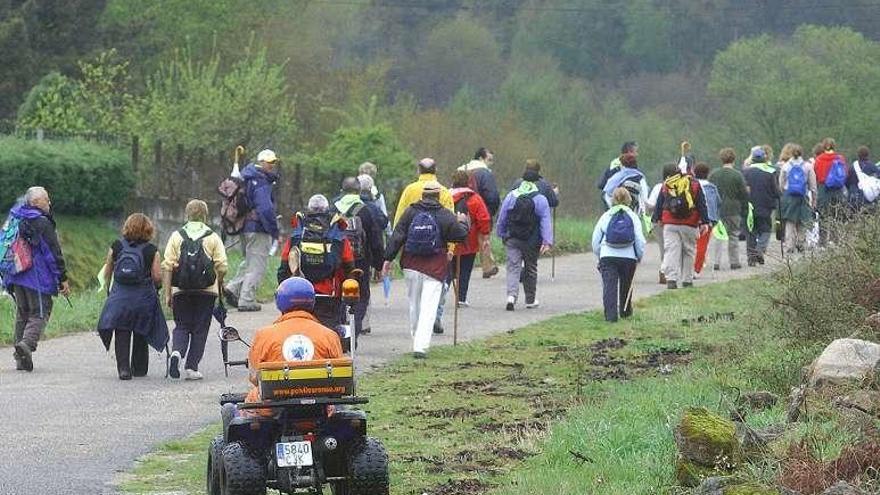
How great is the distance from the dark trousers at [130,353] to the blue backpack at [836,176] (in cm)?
1564

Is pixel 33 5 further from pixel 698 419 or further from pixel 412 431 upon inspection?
pixel 698 419

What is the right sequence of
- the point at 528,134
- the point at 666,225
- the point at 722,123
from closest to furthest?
1. the point at 666,225
2. the point at 528,134
3. the point at 722,123

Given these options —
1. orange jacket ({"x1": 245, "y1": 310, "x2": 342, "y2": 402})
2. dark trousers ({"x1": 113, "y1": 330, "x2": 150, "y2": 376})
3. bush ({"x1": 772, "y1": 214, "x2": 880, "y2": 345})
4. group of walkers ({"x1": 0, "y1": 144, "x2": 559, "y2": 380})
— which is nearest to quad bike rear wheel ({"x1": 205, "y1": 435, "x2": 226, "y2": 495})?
orange jacket ({"x1": 245, "y1": 310, "x2": 342, "y2": 402})

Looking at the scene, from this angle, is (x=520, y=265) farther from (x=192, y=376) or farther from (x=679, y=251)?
(x=192, y=376)

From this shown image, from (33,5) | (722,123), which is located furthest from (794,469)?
(722,123)

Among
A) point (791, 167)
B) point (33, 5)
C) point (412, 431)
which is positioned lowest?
point (412, 431)

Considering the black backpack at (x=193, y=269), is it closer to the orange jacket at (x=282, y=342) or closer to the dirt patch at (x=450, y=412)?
the dirt patch at (x=450, y=412)

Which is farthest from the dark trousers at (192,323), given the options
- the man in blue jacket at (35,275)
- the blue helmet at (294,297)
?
the blue helmet at (294,297)

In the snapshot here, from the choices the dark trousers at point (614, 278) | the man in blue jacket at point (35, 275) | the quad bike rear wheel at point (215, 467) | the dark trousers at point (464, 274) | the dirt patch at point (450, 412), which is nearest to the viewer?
the quad bike rear wheel at point (215, 467)

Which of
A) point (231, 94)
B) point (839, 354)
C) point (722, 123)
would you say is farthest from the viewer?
point (722, 123)

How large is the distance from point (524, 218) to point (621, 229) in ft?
6.83

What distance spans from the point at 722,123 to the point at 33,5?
2910 cm

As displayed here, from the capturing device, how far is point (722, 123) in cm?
7144

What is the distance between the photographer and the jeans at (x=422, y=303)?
712 inches
